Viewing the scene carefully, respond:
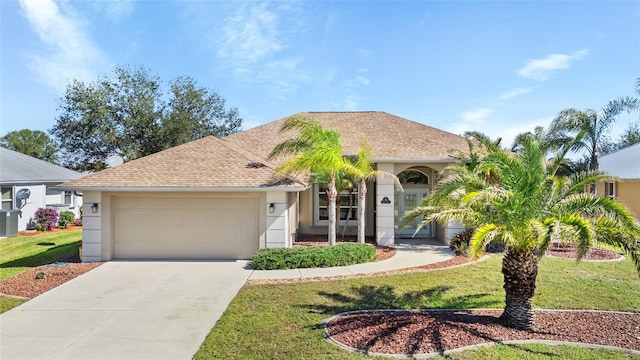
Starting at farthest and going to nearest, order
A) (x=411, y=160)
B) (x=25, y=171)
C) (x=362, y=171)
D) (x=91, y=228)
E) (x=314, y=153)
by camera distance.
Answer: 1. (x=25, y=171)
2. (x=411, y=160)
3. (x=362, y=171)
4. (x=91, y=228)
5. (x=314, y=153)

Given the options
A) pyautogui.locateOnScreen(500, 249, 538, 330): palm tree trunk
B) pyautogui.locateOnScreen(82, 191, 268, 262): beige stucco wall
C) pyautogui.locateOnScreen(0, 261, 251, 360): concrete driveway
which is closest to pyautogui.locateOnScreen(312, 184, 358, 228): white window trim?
pyautogui.locateOnScreen(82, 191, 268, 262): beige stucco wall

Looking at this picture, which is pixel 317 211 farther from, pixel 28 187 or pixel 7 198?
pixel 7 198

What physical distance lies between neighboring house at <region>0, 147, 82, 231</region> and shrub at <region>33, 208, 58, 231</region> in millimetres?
632

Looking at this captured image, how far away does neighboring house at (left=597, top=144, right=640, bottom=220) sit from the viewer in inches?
814

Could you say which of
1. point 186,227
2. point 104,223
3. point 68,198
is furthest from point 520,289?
point 68,198

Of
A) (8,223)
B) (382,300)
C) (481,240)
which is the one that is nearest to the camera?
(481,240)

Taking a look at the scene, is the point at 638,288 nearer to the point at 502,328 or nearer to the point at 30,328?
the point at 502,328

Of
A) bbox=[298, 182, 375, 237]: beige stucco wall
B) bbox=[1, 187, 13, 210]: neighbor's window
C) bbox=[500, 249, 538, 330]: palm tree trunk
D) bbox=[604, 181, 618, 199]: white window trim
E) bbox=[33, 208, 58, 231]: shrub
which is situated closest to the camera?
bbox=[500, 249, 538, 330]: palm tree trunk

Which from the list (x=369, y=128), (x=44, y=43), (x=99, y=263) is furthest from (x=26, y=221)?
(x=369, y=128)

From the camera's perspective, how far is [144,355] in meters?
5.57

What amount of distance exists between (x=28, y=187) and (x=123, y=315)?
708 inches

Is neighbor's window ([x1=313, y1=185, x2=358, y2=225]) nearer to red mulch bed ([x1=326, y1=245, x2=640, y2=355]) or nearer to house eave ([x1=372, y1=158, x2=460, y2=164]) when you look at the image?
house eave ([x1=372, y1=158, x2=460, y2=164])

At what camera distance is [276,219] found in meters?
12.0

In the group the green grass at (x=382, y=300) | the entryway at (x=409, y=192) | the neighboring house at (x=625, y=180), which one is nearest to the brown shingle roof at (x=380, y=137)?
the entryway at (x=409, y=192)
